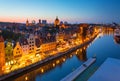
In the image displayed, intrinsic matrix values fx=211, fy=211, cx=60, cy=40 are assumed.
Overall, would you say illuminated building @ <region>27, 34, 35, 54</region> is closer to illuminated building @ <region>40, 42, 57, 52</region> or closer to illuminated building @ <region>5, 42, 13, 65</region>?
illuminated building @ <region>40, 42, 57, 52</region>

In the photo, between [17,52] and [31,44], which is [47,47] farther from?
[17,52]

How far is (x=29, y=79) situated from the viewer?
641cm

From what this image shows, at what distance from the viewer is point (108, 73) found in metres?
5.30

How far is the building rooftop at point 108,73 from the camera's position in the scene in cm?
485

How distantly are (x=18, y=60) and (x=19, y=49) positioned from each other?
0.59 meters

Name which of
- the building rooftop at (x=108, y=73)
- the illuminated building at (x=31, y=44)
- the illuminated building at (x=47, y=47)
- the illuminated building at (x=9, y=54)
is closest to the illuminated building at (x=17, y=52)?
the illuminated building at (x=9, y=54)

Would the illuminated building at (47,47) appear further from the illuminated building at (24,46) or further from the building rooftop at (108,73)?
the building rooftop at (108,73)

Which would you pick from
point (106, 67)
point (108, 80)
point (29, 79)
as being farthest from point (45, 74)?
point (108, 80)

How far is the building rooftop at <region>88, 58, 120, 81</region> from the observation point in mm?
4854

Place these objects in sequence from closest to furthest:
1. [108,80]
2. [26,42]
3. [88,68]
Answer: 1. [108,80]
2. [88,68]
3. [26,42]

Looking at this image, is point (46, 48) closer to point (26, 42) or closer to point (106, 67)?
point (26, 42)

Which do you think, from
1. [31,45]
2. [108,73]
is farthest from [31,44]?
[108,73]

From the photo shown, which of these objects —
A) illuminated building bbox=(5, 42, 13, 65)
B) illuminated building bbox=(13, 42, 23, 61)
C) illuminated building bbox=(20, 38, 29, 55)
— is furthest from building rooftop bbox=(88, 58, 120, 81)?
illuminated building bbox=(20, 38, 29, 55)

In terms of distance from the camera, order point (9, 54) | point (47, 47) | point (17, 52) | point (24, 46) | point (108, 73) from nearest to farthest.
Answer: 1. point (108, 73)
2. point (9, 54)
3. point (17, 52)
4. point (24, 46)
5. point (47, 47)
